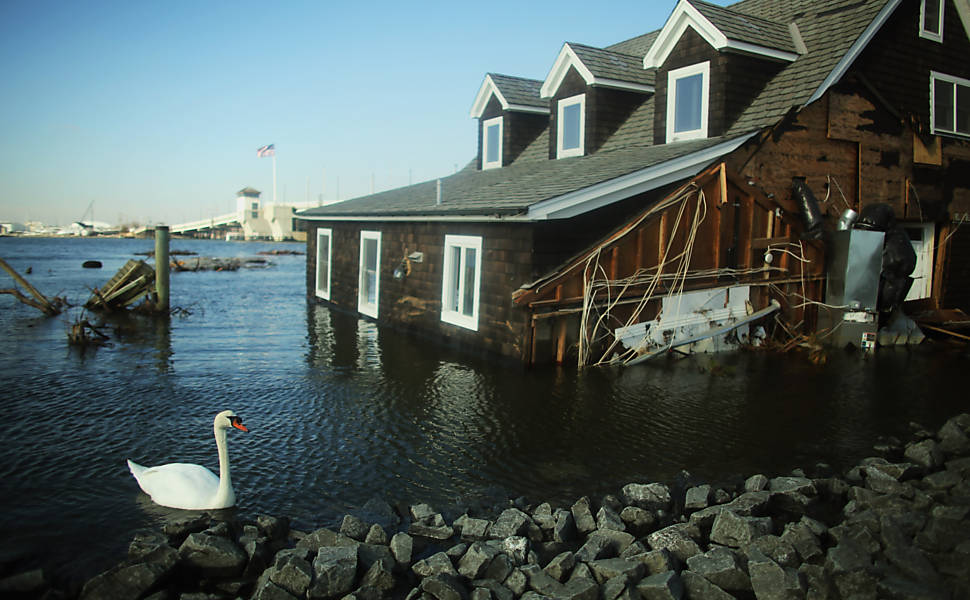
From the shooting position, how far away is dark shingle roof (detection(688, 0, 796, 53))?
1366cm

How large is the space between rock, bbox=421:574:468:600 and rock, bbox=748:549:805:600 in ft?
6.48

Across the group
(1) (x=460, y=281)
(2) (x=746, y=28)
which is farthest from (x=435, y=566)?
(2) (x=746, y=28)

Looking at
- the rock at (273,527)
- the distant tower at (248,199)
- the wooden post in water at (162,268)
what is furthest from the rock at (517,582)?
the distant tower at (248,199)

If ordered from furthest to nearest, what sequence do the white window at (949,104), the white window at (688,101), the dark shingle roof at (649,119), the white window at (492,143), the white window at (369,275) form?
the white window at (492,143) → the white window at (369,275) → the white window at (949,104) → the white window at (688,101) → the dark shingle roof at (649,119)

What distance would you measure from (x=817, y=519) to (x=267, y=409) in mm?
6496

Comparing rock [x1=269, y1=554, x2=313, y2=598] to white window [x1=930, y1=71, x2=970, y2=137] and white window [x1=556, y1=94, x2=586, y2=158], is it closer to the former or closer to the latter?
white window [x1=556, y1=94, x2=586, y2=158]

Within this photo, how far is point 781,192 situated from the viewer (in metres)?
13.0

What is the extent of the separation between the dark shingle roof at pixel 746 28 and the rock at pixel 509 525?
1169cm

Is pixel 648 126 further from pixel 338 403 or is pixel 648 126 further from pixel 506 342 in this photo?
pixel 338 403

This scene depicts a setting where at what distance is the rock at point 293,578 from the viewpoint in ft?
14.3

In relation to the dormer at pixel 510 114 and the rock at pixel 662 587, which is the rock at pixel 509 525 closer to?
the rock at pixel 662 587

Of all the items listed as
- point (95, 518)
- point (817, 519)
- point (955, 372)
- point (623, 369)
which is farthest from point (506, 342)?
point (955, 372)

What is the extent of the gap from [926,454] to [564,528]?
4.20 meters

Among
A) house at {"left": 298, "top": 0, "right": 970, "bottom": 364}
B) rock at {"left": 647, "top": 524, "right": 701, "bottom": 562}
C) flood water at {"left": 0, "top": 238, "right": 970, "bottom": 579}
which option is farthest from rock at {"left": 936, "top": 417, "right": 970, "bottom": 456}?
house at {"left": 298, "top": 0, "right": 970, "bottom": 364}
